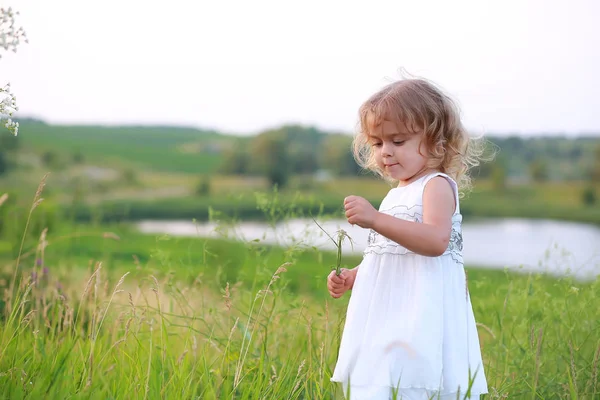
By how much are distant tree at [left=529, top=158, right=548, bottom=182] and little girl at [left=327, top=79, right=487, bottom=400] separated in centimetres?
7709

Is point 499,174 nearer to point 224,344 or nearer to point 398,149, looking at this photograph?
point 224,344

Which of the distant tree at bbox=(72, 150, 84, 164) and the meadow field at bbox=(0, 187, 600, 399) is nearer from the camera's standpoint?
the meadow field at bbox=(0, 187, 600, 399)

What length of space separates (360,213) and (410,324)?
0.49m

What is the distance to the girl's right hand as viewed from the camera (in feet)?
8.71

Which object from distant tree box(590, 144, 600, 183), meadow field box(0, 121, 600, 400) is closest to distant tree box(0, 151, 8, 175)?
meadow field box(0, 121, 600, 400)

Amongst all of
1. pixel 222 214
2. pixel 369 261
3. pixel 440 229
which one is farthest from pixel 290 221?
pixel 440 229

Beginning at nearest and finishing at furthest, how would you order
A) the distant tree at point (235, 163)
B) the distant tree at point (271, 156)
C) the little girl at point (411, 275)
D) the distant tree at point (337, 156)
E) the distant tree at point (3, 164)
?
the little girl at point (411, 275), the distant tree at point (3, 164), the distant tree at point (337, 156), the distant tree at point (271, 156), the distant tree at point (235, 163)

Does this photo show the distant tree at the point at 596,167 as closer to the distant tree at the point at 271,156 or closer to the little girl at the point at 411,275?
the distant tree at the point at 271,156

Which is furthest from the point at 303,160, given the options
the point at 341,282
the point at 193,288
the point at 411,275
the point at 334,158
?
the point at 411,275

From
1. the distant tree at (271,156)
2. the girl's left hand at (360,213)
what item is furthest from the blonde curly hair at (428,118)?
the distant tree at (271,156)

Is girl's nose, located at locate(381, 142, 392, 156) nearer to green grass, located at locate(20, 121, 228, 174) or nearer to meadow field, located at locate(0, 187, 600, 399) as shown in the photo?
meadow field, located at locate(0, 187, 600, 399)

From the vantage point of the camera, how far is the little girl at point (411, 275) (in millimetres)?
2340

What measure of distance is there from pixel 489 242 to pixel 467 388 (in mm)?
52067

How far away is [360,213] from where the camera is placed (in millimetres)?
2191
